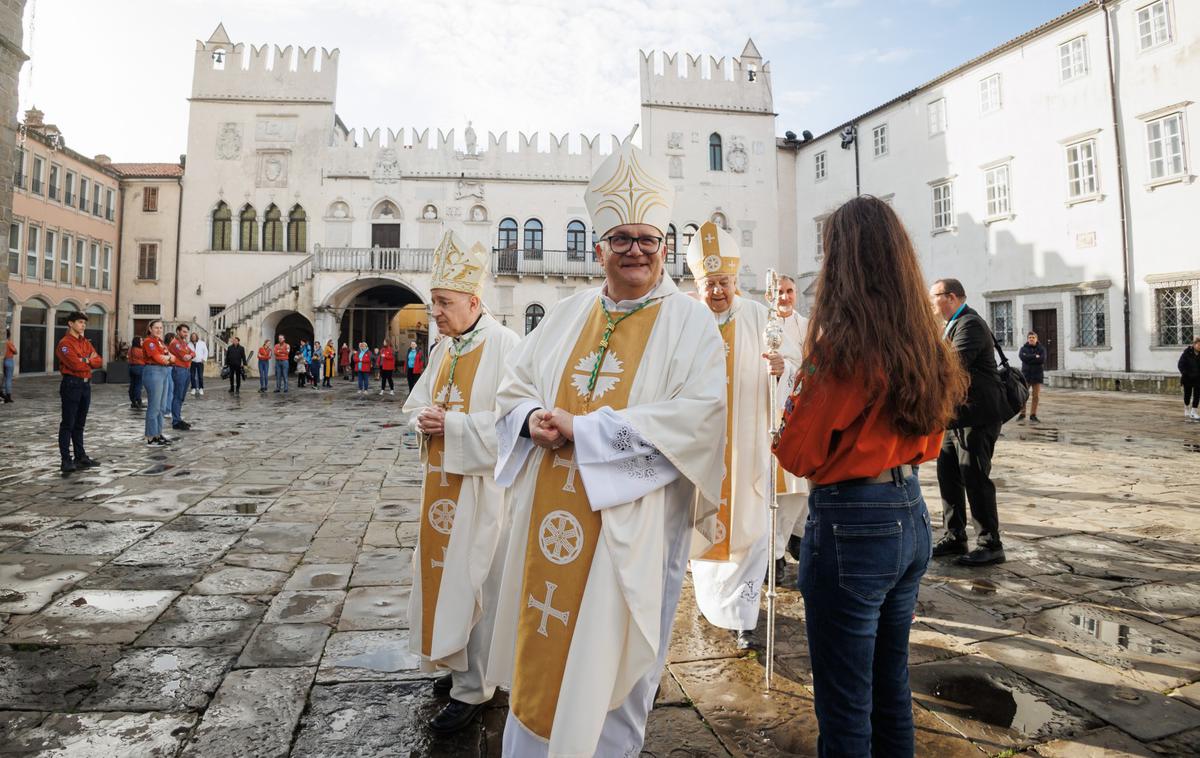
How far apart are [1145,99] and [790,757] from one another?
22478 mm

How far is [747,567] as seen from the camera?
3.13 metres

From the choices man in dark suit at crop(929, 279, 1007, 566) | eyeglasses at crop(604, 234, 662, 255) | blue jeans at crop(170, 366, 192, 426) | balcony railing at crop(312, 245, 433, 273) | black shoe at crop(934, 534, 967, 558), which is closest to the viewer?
eyeglasses at crop(604, 234, 662, 255)

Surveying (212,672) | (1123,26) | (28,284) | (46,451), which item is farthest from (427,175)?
(212,672)

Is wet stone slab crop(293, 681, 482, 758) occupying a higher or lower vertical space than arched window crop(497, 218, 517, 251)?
lower

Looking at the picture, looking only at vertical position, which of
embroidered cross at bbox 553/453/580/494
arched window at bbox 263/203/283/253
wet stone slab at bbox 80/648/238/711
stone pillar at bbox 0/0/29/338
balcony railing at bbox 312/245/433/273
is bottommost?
wet stone slab at bbox 80/648/238/711

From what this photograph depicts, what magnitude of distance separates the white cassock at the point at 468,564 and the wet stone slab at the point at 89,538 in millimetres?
3261

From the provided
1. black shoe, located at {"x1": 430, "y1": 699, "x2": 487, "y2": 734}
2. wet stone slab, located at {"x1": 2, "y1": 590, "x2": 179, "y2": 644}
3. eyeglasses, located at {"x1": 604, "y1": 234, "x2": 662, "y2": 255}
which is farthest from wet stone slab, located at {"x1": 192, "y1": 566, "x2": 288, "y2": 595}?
eyeglasses, located at {"x1": 604, "y1": 234, "x2": 662, "y2": 255}

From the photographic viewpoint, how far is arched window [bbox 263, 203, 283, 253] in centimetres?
2770

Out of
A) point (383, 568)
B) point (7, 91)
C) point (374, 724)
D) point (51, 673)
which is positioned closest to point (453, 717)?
point (374, 724)

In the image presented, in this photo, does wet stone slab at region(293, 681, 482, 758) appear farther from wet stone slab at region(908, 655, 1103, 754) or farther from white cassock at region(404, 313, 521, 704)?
wet stone slab at region(908, 655, 1103, 754)

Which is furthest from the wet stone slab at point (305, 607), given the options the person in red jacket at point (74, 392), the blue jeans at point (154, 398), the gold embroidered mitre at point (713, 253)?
the blue jeans at point (154, 398)

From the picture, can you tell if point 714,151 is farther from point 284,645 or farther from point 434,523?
point 284,645

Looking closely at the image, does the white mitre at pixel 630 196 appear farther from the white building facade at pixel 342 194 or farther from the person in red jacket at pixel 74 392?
the white building facade at pixel 342 194

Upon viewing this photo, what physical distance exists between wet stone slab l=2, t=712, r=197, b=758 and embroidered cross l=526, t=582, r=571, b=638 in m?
1.39
